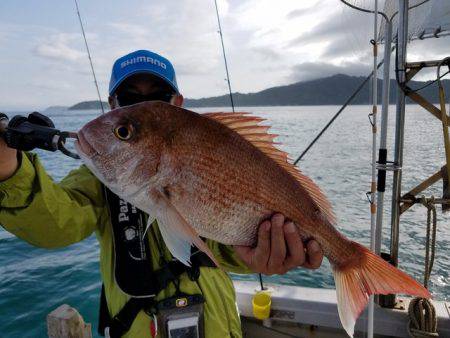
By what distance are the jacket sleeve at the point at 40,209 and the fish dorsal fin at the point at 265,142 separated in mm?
825

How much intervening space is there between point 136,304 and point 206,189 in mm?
1014

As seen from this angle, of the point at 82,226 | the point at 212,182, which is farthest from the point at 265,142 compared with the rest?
the point at 82,226

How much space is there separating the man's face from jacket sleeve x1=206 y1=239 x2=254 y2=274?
106 centimetres

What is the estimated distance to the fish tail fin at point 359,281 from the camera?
1.75 meters

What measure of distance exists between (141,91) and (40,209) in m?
1.20

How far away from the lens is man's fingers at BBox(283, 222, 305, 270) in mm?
1767

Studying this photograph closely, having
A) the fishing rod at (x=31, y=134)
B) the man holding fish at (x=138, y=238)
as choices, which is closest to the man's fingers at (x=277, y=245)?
the man holding fish at (x=138, y=238)

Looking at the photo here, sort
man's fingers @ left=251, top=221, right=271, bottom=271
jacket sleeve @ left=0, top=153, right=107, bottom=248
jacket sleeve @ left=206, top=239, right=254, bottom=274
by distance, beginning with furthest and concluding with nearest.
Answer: jacket sleeve @ left=206, top=239, right=254, bottom=274
man's fingers @ left=251, top=221, right=271, bottom=271
jacket sleeve @ left=0, top=153, right=107, bottom=248

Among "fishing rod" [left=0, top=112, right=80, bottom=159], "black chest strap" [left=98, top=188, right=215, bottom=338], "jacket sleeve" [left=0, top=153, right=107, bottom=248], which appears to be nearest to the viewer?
"fishing rod" [left=0, top=112, right=80, bottom=159]

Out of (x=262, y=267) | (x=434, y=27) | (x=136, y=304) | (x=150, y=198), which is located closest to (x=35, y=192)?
(x=150, y=198)

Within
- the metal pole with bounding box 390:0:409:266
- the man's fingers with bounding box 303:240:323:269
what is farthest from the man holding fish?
the metal pole with bounding box 390:0:409:266

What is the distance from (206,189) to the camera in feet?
5.27

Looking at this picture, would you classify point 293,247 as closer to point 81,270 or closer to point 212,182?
point 212,182

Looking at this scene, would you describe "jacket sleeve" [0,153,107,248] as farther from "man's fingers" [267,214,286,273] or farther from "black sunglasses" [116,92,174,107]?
"man's fingers" [267,214,286,273]
